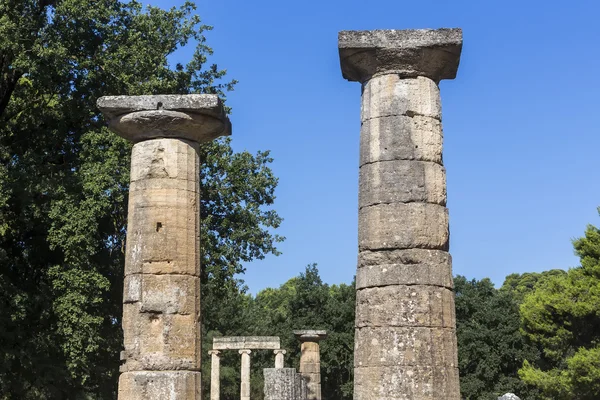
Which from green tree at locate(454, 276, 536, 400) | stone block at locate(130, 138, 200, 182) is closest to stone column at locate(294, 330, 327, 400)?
green tree at locate(454, 276, 536, 400)

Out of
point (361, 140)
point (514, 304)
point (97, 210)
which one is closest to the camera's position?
point (361, 140)

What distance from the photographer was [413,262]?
9688 mm

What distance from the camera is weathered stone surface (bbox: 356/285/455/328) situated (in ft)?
31.3

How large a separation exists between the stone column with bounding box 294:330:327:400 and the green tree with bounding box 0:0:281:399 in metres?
6.26

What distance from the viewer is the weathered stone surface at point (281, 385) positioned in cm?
1800

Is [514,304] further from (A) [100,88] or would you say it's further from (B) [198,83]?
(A) [100,88]

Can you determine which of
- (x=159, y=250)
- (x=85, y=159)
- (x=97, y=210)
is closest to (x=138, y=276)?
(x=159, y=250)

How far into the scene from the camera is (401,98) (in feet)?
33.3

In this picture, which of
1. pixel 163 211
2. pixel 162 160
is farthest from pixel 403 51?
pixel 163 211

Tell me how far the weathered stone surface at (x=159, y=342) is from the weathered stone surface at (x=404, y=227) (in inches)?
136

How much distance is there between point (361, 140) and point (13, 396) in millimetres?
15935

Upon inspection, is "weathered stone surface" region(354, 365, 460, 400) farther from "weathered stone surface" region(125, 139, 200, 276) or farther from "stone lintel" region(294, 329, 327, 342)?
"stone lintel" region(294, 329, 327, 342)

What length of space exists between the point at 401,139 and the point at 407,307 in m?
2.07

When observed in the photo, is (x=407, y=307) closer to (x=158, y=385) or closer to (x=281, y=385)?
(x=158, y=385)
